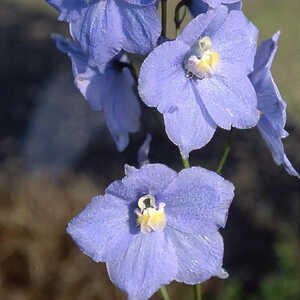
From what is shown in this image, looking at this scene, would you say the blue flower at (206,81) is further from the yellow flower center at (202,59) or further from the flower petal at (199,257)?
the flower petal at (199,257)

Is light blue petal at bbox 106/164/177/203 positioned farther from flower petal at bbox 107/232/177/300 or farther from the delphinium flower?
the delphinium flower

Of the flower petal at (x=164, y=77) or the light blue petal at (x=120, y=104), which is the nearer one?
the flower petal at (x=164, y=77)

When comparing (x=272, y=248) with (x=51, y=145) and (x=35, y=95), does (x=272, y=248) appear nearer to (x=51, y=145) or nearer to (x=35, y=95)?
(x=51, y=145)

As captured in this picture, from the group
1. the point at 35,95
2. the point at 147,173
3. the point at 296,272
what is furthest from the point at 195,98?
the point at 35,95

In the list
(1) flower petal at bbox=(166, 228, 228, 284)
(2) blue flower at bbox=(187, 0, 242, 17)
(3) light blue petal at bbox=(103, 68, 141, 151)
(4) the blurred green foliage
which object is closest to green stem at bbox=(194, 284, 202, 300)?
(1) flower petal at bbox=(166, 228, 228, 284)

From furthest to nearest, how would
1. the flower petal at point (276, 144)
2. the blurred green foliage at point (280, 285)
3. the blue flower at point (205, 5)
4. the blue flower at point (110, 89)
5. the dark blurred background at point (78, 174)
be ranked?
the dark blurred background at point (78, 174) → the blurred green foliage at point (280, 285) → the blue flower at point (110, 89) → the flower petal at point (276, 144) → the blue flower at point (205, 5)

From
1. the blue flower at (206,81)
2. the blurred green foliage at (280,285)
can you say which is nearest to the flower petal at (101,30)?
the blue flower at (206,81)

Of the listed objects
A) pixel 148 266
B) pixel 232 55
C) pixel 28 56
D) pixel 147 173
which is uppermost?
pixel 232 55

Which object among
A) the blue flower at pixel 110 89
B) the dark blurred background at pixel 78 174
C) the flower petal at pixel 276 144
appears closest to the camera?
the flower petal at pixel 276 144
